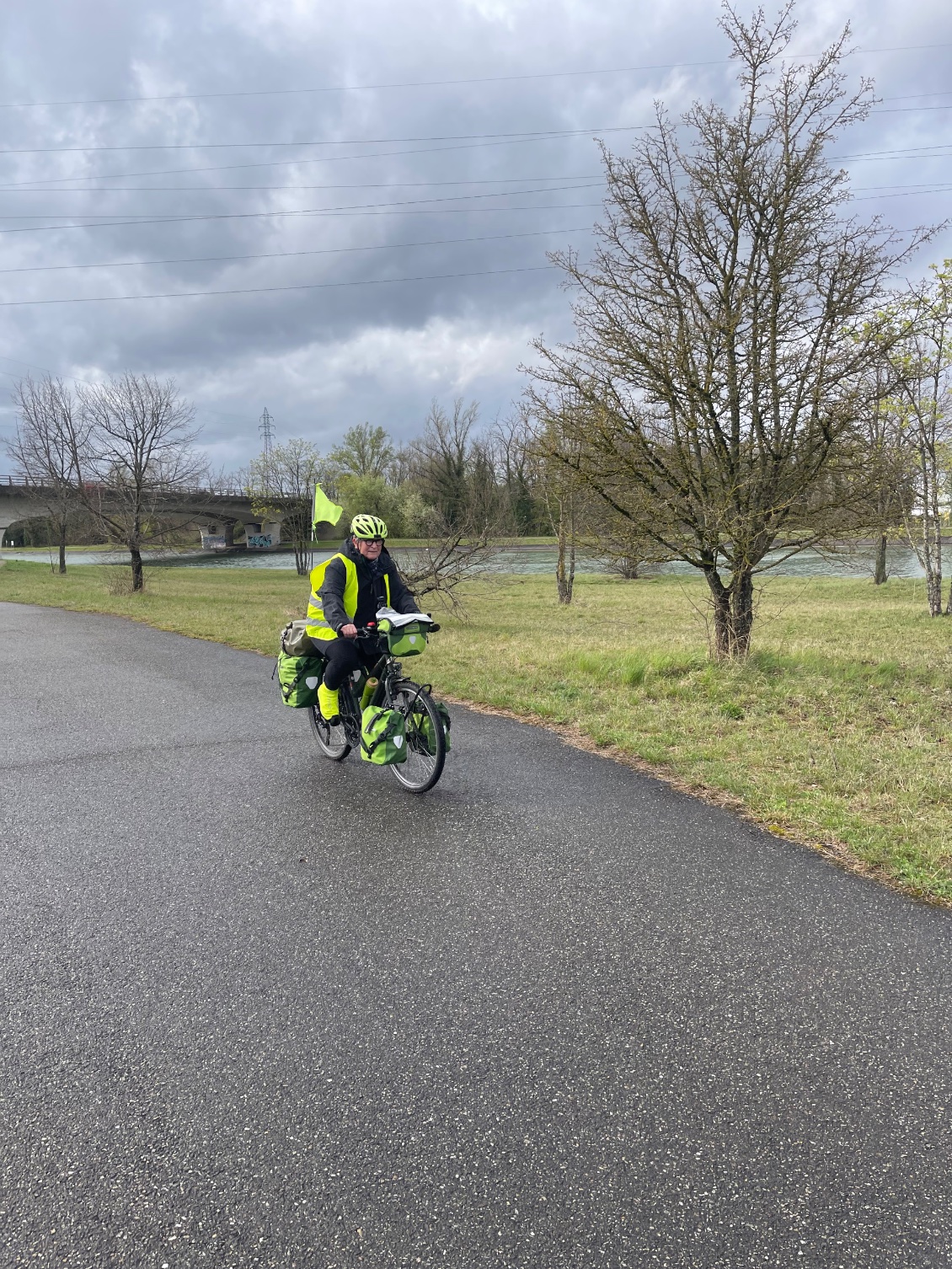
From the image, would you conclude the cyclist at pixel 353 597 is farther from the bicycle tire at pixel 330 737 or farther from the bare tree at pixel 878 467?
the bare tree at pixel 878 467

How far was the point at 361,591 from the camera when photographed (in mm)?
5258

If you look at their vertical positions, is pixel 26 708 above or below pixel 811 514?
below

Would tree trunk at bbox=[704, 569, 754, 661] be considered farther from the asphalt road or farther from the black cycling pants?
the black cycling pants

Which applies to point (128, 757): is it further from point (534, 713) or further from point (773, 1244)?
point (773, 1244)

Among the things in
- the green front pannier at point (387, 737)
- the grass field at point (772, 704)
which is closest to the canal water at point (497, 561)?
the grass field at point (772, 704)

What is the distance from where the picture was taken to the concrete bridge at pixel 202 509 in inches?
1024

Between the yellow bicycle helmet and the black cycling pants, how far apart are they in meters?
0.73

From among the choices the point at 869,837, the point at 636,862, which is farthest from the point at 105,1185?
the point at 869,837

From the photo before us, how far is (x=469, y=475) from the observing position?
196ft

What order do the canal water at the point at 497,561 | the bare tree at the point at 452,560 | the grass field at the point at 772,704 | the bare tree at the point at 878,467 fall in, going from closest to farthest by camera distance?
the grass field at the point at 772,704, the bare tree at the point at 878,467, the bare tree at the point at 452,560, the canal water at the point at 497,561

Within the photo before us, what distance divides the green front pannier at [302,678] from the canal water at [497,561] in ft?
43.3

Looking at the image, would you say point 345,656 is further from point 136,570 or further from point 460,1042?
point 136,570

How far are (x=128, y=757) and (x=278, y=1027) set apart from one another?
3.89 metres

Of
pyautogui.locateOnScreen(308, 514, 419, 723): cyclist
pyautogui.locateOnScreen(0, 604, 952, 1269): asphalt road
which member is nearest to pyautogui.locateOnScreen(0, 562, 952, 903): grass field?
pyautogui.locateOnScreen(0, 604, 952, 1269): asphalt road
